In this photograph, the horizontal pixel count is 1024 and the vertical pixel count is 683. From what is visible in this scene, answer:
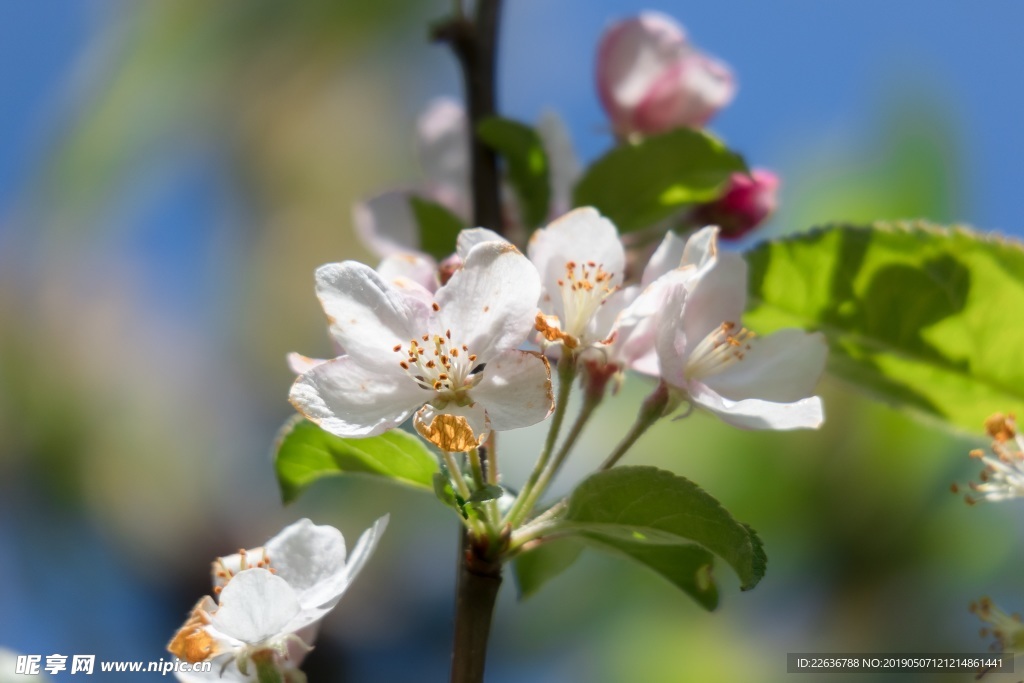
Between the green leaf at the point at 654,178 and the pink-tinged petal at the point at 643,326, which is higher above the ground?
the green leaf at the point at 654,178

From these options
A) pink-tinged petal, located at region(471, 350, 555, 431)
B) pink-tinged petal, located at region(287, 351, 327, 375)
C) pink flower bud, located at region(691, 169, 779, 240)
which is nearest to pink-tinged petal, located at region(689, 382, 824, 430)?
pink-tinged petal, located at region(471, 350, 555, 431)

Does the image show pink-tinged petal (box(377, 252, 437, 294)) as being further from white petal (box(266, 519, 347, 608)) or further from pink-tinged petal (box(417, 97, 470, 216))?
pink-tinged petal (box(417, 97, 470, 216))

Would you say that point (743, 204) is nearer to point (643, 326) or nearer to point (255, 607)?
point (643, 326)

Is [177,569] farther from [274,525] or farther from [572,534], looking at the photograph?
[572,534]

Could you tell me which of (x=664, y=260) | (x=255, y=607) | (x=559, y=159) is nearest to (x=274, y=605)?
(x=255, y=607)

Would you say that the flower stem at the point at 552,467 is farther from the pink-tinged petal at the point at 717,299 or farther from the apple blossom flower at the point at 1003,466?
the apple blossom flower at the point at 1003,466

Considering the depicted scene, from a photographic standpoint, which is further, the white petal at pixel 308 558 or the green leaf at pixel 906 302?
the green leaf at pixel 906 302

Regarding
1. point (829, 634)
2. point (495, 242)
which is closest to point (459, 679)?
point (495, 242)

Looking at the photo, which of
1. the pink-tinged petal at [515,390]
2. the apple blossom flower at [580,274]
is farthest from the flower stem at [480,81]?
the pink-tinged petal at [515,390]
